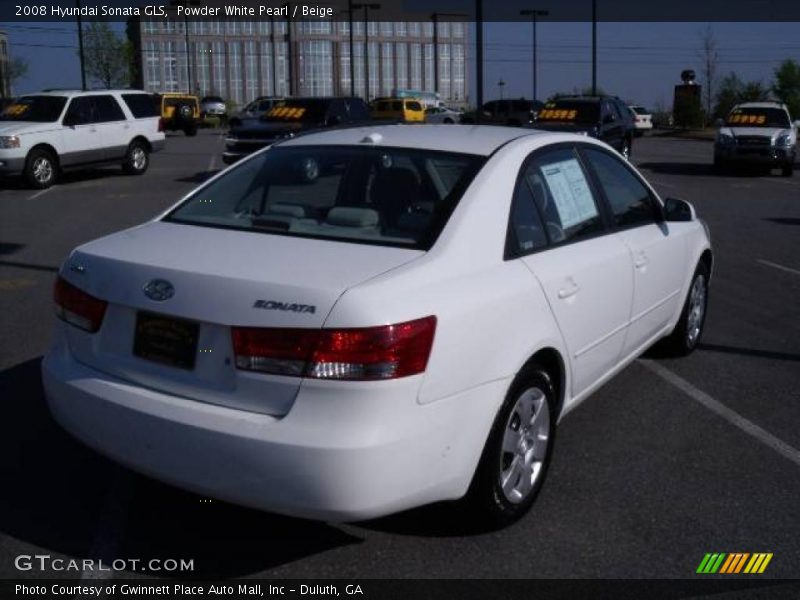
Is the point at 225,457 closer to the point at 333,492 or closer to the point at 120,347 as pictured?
the point at 333,492

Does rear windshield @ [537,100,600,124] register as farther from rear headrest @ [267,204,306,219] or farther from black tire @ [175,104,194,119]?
black tire @ [175,104,194,119]

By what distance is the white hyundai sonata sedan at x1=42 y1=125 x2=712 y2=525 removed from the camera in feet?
10.9

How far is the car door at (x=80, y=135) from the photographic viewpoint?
65.2 ft

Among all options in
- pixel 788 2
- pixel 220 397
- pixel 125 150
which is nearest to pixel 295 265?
pixel 220 397

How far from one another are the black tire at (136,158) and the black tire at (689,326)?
57.5 ft

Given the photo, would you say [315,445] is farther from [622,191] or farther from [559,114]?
[559,114]

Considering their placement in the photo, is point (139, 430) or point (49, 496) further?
point (49, 496)

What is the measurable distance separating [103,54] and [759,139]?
149 feet

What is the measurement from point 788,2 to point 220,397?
41.0m

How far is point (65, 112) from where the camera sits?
19.9 m

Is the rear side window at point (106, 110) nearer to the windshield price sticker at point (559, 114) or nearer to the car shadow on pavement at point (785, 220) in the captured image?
the windshield price sticker at point (559, 114)

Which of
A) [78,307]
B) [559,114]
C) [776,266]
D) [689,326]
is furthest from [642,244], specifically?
[559,114]

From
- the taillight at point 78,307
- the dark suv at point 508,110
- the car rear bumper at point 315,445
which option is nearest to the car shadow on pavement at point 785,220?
the car rear bumper at point 315,445

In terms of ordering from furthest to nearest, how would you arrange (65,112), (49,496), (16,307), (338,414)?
(65,112) < (16,307) < (49,496) < (338,414)
